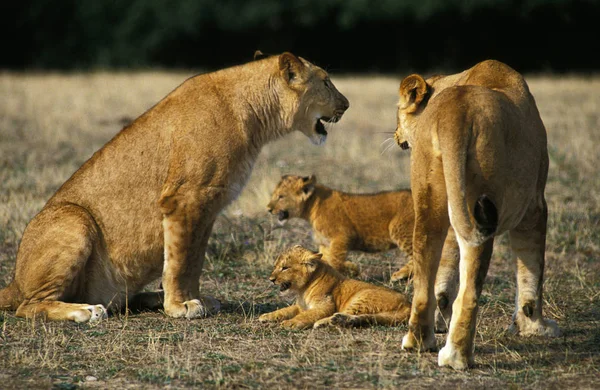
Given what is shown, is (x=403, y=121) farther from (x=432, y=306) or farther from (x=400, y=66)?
(x=400, y=66)

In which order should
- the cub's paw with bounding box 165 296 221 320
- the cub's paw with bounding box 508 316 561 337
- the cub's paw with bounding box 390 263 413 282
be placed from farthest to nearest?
the cub's paw with bounding box 390 263 413 282 → the cub's paw with bounding box 165 296 221 320 → the cub's paw with bounding box 508 316 561 337

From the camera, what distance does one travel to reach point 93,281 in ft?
20.1

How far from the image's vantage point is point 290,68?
257 inches

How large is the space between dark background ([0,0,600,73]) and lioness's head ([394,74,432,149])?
996 inches

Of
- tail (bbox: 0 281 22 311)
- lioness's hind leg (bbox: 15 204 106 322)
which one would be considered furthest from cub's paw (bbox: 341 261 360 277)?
tail (bbox: 0 281 22 311)

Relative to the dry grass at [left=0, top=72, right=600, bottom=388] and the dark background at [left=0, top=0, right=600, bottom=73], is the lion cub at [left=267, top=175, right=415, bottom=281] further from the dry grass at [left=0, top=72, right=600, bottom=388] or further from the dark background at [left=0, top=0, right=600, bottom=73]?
the dark background at [left=0, top=0, right=600, bottom=73]

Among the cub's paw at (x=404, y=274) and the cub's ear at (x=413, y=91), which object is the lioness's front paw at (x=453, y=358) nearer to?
the cub's ear at (x=413, y=91)

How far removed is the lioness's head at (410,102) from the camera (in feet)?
18.6

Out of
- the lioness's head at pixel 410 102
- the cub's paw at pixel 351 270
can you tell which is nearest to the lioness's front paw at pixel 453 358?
the lioness's head at pixel 410 102

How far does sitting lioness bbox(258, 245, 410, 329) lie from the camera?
5.79 m

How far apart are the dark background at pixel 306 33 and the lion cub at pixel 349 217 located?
2317 centimetres

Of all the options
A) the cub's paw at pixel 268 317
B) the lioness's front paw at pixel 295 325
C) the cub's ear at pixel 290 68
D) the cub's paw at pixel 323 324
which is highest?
the cub's ear at pixel 290 68

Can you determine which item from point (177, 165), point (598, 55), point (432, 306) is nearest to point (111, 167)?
point (177, 165)

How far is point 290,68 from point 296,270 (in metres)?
1.45
